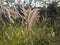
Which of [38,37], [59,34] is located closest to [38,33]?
[38,37]

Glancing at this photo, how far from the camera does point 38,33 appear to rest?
2.78 meters

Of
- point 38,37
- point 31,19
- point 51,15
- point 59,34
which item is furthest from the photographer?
point 51,15

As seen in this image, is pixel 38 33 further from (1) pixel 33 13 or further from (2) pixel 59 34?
(2) pixel 59 34

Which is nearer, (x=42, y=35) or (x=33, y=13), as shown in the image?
(x=33, y=13)

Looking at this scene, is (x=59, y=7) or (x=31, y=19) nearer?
(x=31, y=19)

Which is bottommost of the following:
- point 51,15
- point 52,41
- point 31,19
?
point 51,15

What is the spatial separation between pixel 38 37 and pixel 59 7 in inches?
111

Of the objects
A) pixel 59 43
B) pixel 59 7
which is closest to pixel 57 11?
pixel 59 7

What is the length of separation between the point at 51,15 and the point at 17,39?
2619mm

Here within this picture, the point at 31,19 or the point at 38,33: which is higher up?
the point at 31,19

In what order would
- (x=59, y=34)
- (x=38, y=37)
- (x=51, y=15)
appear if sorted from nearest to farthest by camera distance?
1. (x=38, y=37)
2. (x=59, y=34)
3. (x=51, y=15)

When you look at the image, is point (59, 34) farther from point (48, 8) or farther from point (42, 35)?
point (48, 8)

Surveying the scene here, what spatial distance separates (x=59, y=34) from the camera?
3.18m

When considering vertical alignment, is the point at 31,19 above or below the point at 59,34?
above
